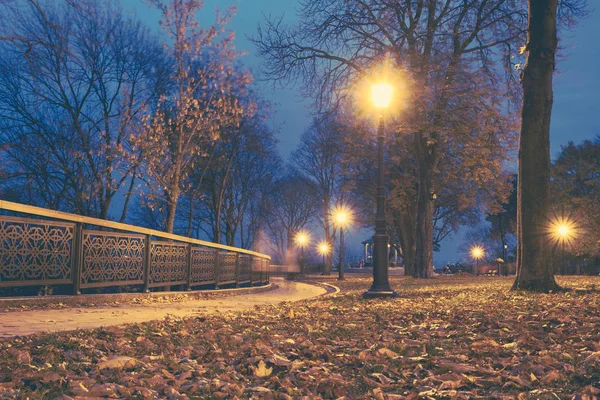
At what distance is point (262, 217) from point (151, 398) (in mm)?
43746

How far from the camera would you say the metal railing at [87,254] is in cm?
947

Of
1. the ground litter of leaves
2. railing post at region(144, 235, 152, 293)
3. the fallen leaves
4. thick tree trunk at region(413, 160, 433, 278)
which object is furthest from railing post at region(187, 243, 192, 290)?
thick tree trunk at region(413, 160, 433, 278)

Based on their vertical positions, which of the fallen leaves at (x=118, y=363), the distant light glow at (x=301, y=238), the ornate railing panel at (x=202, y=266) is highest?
the distant light glow at (x=301, y=238)

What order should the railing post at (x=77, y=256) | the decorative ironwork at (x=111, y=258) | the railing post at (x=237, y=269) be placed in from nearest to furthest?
the railing post at (x=77, y=256) < the decorative ironwork at (x=111, y=258) < the railing post at (x=237, y=269)

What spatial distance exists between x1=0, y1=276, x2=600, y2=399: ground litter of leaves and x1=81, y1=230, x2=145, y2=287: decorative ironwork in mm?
4632

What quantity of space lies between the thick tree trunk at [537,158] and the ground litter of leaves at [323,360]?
329 cm

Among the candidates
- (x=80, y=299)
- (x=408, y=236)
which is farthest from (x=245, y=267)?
(x=408, y=236)

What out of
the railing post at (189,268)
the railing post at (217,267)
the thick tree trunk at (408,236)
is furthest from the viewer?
the thick tree trunk at (408,236)

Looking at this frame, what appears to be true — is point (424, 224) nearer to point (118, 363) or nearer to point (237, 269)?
point (237, 269)

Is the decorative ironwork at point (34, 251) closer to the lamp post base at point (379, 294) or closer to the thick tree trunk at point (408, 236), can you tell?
the lamp post base at point (379, 294)

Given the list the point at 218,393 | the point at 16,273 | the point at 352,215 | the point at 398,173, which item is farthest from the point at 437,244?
the point at 218,393

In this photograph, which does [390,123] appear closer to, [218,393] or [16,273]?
[16,273]

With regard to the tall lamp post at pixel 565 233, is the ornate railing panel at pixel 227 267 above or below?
below

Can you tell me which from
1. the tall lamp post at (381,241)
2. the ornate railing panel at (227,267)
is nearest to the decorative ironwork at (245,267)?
the ornate railing panel at (227,267)
